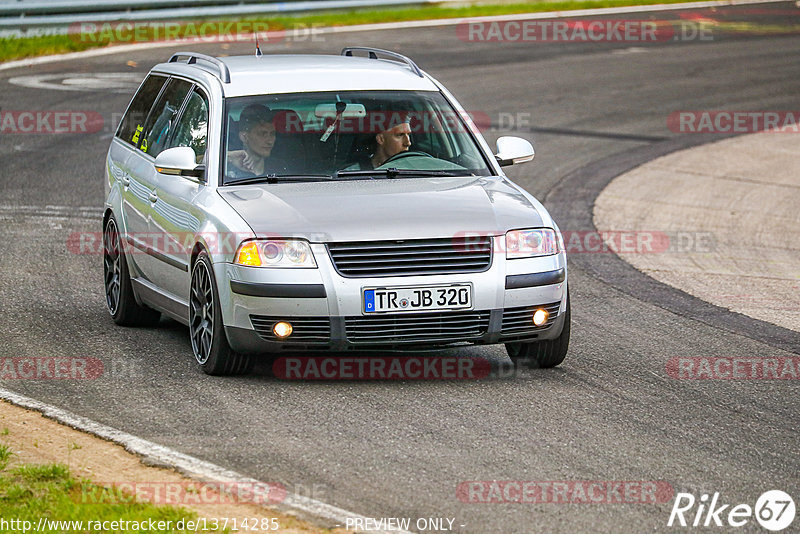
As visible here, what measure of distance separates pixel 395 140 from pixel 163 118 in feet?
5.59

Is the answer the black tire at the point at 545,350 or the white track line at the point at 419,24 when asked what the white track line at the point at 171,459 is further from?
the white track line at the point at 419,24

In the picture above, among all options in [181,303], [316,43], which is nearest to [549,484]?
[181,303]

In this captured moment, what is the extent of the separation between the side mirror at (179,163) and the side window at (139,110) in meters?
1.45

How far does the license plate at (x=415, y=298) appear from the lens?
7160 mm

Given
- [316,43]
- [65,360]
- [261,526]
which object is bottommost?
[316,43]

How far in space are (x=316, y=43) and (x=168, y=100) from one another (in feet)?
60.0

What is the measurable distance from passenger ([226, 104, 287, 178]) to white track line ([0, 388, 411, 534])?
1.88 m

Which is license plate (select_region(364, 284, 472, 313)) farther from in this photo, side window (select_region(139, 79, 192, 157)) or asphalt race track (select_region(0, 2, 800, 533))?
side window (select_region(139, 79, 192, 157))

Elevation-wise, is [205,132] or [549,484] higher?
[205,132]

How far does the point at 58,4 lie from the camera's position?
26.1m

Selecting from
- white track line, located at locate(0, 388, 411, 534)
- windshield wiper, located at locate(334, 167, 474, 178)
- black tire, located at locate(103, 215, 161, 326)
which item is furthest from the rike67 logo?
black tire, located at locate(103, 215, 161, 326)

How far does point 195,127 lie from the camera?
337 inches

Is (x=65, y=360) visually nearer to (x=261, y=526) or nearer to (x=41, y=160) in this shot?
(x=261, y=526)

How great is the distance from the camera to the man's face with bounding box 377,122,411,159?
8.39m
